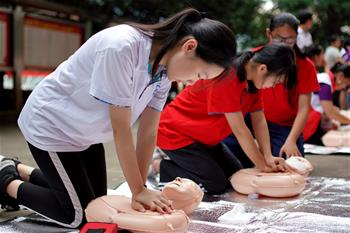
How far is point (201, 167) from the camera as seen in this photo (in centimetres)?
228

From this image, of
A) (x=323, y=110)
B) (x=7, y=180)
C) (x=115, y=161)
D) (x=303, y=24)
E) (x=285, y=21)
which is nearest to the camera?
(x=7, y=180)

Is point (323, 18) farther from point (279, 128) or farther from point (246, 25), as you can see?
point (279, 128)

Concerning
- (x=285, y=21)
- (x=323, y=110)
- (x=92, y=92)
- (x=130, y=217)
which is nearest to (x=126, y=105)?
(x=92, y=92)

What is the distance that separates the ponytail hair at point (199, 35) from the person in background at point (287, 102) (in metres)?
1.20

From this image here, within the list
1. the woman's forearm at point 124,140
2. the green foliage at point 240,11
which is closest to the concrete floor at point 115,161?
the woman's forearm at point 124,140

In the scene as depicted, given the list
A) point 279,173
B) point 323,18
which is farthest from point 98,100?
point 323,18

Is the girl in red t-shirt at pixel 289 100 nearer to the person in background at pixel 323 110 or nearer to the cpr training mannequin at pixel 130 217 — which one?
the person in background at pixel 323 110

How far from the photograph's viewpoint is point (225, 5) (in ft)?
27.5

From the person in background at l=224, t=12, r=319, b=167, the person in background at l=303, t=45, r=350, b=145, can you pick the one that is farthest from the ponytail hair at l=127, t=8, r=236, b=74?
the person in background at l=303, t=45, r=350, b=145

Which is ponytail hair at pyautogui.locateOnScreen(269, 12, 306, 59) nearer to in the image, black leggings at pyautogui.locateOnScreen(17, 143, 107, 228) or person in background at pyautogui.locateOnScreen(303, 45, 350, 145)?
person in background at pyautogui.locateOnScreen(303, 45, 350, 145)

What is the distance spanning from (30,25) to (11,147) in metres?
3.04

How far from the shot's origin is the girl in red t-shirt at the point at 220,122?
2.12m

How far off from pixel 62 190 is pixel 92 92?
16.0 inches

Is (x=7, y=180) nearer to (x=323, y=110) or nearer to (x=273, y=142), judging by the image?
(x=273, y=142)
